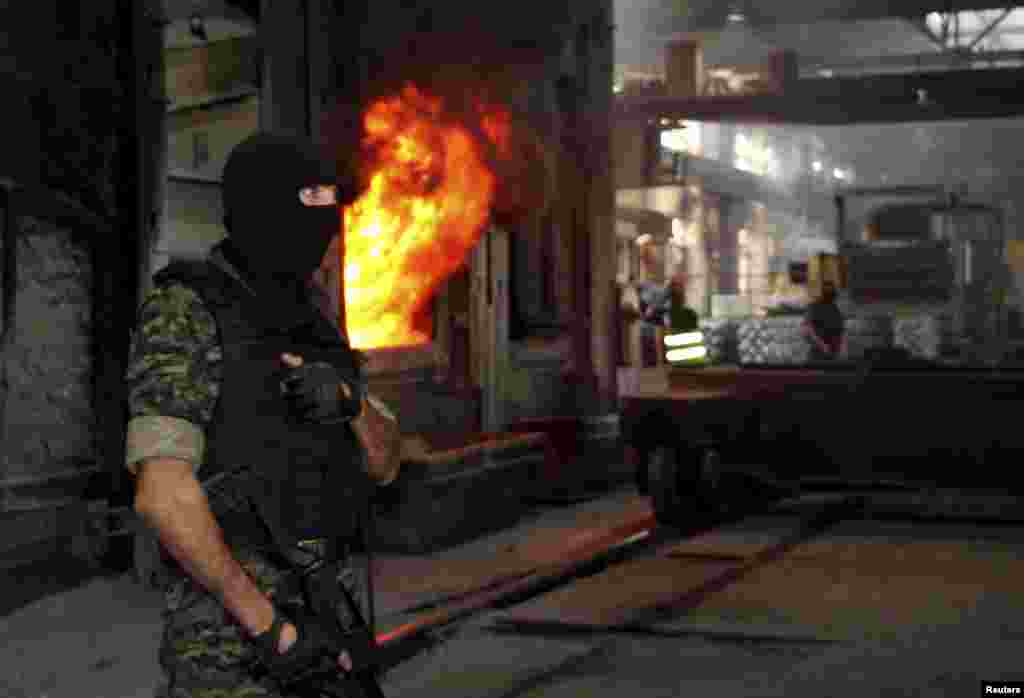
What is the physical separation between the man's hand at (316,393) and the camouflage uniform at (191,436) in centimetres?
14

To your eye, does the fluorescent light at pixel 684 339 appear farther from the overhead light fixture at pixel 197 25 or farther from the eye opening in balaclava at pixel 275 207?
the eye opening in balaclava at pixel 275 207

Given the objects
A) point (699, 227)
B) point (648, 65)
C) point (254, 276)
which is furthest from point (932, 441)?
point (699, 227)

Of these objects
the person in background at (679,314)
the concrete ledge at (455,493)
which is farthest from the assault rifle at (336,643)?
the person in background at (679,314)

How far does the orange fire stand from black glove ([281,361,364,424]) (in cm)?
979

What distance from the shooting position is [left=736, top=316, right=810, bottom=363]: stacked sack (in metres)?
31.6

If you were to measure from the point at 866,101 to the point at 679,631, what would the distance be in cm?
2466

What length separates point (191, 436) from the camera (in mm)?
3080

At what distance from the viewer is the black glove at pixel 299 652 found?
3006 millimetres

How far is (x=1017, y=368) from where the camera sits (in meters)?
13.9

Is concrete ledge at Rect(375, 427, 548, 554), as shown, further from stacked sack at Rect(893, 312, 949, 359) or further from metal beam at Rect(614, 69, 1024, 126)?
metal beam at Rect(614, 69, 1024, 126)

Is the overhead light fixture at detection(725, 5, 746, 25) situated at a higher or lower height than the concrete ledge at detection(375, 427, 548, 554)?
higher

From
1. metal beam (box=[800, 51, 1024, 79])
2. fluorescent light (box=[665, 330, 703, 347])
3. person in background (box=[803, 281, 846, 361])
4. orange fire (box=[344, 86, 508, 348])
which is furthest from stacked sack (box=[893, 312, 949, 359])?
metal beam (box=[800, 51, 1024, 79])

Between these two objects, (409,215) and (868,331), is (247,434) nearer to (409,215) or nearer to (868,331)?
(409,215)

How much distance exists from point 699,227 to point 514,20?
2784cm
